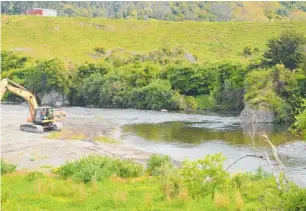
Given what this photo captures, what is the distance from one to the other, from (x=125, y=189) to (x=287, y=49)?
66483 millimetres

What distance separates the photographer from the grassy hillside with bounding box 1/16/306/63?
512 feet

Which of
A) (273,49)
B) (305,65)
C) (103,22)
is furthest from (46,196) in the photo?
(103,22)

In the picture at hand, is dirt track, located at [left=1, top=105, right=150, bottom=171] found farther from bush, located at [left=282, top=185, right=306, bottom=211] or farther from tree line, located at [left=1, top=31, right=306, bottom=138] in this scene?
tree line, located at [left=1, top=31, right=306, bottom=138]

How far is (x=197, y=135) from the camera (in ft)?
188

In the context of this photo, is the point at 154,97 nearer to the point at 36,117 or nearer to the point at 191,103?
the point at 191,103

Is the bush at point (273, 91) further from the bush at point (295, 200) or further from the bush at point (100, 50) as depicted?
the bush at point (100, 50)

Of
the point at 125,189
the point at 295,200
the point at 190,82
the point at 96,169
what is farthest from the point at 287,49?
the point at 295,200

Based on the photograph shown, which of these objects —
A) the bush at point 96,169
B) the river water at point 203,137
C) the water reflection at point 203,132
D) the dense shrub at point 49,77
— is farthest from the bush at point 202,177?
the dense shrub at point 49,77

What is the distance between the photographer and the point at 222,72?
100m

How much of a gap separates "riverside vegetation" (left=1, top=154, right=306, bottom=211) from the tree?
198 ft

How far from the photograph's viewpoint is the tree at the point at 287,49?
85062 millimetres

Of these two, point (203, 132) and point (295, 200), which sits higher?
point (295, 200)

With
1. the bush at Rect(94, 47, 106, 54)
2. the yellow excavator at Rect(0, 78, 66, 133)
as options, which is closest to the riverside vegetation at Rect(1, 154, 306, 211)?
the yellow excavator at Rect(0, 78, 66, 133)

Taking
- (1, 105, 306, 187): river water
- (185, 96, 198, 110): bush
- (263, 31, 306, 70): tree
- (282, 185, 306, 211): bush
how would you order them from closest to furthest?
(282, 185, 306, 211): bush → (1, 105, 306, 187): river water → (263, 31, 306, 70): tree → (185, 96, 198, 110): bush
